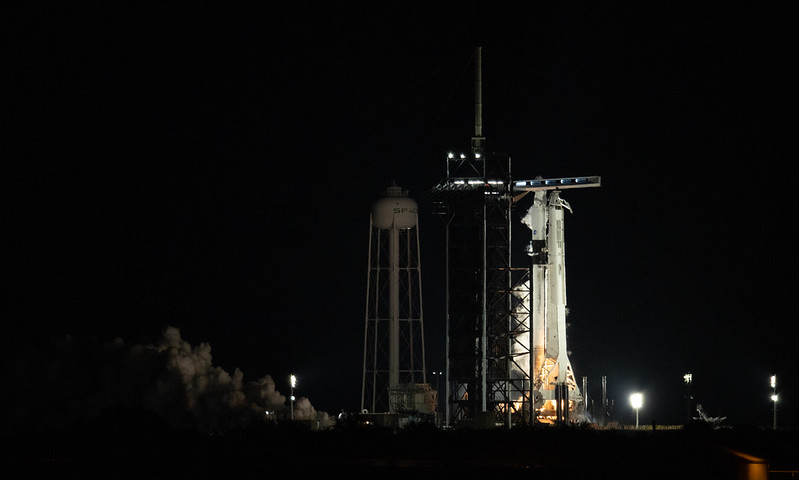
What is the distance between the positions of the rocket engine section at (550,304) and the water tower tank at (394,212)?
659 centimetres

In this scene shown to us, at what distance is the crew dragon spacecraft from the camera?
68.1 metres

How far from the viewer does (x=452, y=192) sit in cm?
6297

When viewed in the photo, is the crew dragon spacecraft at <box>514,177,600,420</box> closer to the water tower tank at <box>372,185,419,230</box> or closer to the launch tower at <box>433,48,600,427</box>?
the launch tower at <box>433,48,600,427</box>

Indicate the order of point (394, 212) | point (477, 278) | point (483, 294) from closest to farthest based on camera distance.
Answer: point (483, 294) < point (477, 278) < point (394, 212)

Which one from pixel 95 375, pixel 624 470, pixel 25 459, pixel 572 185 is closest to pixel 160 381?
pixel 95 375

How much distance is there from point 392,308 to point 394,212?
4.75m

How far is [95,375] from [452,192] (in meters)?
20.4

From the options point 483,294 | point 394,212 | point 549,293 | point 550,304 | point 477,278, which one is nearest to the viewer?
point 483,294

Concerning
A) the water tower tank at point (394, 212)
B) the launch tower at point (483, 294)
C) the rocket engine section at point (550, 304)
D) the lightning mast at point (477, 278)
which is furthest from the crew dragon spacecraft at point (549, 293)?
the water tower tank at point (394, 212)

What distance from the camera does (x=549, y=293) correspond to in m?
69.0

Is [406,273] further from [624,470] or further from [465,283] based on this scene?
[624,470]

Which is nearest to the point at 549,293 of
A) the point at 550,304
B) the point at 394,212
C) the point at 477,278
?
the point at 550,304

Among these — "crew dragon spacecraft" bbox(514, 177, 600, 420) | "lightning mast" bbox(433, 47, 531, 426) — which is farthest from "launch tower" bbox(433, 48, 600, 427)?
"crew dragon spacecraft" bbox(514, 177, 600, 420)

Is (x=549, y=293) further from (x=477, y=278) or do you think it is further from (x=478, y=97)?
(x=478, y=97)
